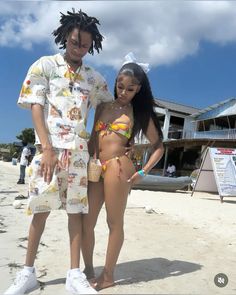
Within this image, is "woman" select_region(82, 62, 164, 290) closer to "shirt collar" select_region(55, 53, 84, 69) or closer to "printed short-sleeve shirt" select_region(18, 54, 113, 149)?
"printed short-sleeve shirt" select_region(18, 54, 113, 149)

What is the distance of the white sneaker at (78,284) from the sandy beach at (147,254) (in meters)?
0.13

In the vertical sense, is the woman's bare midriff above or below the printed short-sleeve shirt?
below

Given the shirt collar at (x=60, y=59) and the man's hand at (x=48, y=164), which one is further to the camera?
the shirt collar at (x=60, y=59)

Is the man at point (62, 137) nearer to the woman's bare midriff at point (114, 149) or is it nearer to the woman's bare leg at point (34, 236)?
the woman's bare leg at point (34, 236)

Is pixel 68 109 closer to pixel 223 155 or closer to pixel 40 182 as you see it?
pixel 40 182

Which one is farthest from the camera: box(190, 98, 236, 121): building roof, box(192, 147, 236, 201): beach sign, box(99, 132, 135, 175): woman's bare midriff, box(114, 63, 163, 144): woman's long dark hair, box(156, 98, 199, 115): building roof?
box(156, 98, 199, 115): building roof

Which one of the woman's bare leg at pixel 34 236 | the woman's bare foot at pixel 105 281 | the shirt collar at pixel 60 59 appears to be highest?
the shirt collar at pixel 60 59

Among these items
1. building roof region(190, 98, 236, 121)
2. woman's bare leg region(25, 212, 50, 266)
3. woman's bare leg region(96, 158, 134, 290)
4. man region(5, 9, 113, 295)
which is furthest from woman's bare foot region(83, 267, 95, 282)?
building roof region(190, 98, 236, 121)

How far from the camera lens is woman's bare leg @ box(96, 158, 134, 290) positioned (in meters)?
2.93

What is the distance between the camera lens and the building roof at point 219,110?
3061 cm

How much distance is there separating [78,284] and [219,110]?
30.5 meters

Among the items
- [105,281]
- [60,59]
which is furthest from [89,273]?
[60,59]

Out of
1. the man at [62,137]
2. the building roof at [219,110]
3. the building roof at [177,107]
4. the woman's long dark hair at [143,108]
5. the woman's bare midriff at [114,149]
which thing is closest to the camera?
the man at [62,137]

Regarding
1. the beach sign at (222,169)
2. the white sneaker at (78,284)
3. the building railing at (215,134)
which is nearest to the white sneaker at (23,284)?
the white sneaker at (78,284)
